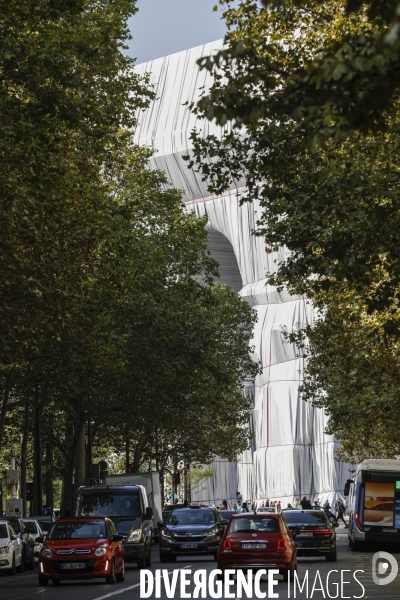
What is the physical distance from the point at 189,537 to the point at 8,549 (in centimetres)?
547

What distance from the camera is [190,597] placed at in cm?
2077

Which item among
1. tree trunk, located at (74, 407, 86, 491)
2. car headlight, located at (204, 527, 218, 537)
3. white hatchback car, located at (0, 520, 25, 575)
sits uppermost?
tree trunk, located at (74, 407, 86, 491)

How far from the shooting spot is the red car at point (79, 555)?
82.0ft

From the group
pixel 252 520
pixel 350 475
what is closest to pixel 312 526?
pixel 252 520

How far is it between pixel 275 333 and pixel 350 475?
10382 millimetres

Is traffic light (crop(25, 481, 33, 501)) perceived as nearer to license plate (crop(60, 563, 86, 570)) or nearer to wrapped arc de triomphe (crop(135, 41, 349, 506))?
wrapped arc de triomphe (crop(135, 41, 349, 506))

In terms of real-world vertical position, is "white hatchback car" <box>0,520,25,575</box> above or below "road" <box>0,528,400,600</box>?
above

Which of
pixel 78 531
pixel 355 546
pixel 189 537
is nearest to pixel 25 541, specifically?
pixel 189 537

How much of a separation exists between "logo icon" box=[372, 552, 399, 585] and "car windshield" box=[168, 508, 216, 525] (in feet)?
15.9

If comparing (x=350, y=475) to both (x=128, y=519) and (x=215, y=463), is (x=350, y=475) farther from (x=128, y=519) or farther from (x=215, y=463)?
(x=128, y=519)

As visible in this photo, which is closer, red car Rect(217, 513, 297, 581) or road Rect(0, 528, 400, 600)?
road Rect(0, 528, 400, 600)

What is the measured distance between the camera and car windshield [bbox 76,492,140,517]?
104 feet

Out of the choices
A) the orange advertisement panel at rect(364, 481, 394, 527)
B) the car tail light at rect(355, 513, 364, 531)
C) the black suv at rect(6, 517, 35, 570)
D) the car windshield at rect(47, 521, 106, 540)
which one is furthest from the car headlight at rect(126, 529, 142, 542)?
the orange advertisement panel at rect(364, 481, 394, 527)

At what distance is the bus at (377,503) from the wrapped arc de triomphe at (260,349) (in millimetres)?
27063
